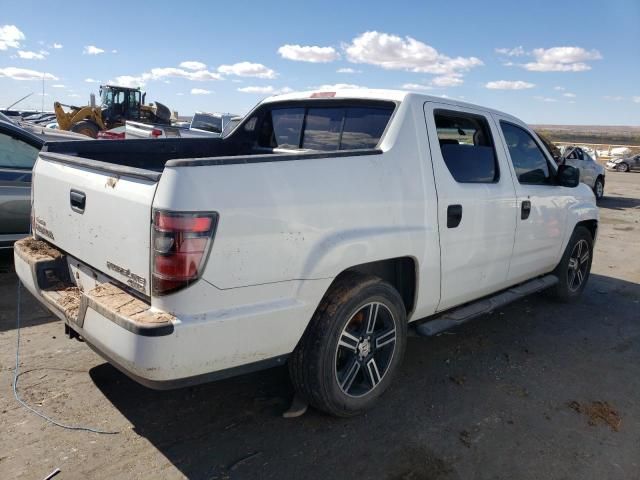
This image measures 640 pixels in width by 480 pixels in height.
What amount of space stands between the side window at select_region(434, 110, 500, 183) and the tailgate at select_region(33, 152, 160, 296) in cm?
206

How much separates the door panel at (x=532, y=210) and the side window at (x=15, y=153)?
5078mm

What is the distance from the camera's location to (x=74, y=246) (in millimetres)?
3137

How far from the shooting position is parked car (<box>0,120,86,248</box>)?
588 cm

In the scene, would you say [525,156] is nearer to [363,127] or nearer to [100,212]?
[363,127]

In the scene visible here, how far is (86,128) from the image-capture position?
24.1 m

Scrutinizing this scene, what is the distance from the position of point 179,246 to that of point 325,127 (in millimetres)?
1961

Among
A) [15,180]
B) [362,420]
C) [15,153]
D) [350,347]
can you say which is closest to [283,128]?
[350,347]

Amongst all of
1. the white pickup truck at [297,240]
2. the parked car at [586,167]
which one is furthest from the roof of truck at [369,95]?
the parked car at [586,167]

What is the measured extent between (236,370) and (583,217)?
4.36 m

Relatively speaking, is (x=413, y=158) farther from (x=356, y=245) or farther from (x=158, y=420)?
(x=158, y=420)

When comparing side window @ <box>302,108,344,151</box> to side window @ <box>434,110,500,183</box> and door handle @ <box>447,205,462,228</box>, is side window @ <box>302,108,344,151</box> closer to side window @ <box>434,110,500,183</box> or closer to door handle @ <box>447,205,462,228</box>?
side window @ <box>434,110,500,183</box>

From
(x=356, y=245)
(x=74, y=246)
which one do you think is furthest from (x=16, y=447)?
(x=356, y=245)

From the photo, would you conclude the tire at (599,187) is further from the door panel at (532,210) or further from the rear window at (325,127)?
the rear window at (325,127)

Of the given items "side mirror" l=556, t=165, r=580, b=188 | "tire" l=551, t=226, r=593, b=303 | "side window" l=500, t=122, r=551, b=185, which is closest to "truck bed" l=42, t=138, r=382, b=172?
"side window" l=500, t=122, r=551, b=185
